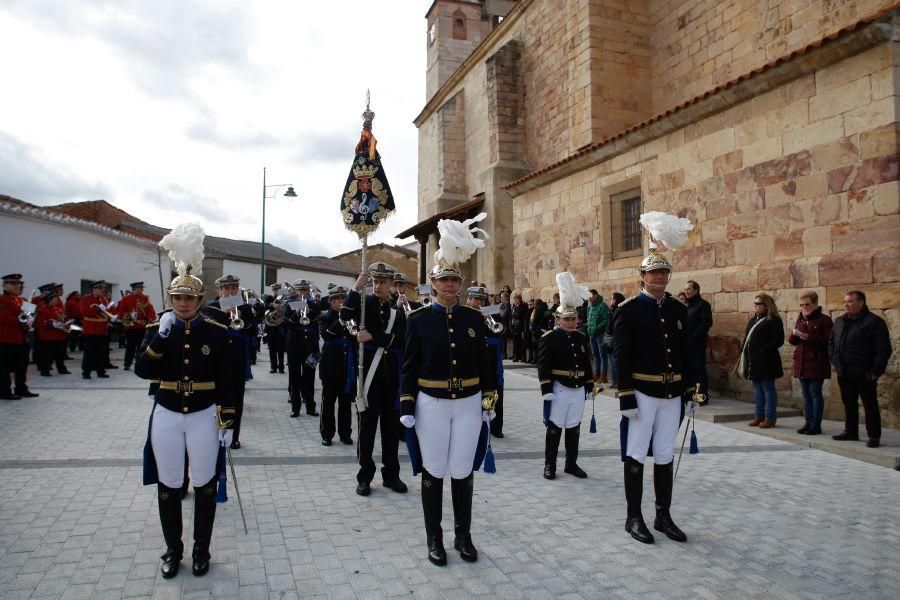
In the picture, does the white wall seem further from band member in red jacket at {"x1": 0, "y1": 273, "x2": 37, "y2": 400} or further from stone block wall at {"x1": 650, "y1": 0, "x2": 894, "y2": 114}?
stone block wall at {"x1": 650, "y1": 0, "x2": 894, "y2": 114}

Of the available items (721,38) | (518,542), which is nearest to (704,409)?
(518,542)

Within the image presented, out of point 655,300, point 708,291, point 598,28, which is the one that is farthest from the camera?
point 598,28

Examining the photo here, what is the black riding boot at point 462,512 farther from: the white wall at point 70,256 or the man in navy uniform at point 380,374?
the white wall at point 70,256

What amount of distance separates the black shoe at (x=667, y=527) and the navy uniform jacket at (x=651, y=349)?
836mm

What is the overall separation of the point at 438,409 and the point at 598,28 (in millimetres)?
16581

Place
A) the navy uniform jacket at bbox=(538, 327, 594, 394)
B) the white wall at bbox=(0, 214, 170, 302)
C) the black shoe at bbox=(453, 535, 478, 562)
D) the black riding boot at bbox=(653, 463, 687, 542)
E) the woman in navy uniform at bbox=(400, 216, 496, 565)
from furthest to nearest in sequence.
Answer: the white wall at bbox=(0, 214, 170, 302) → the navy uniform jacket at bbox=(538, 327, 594, 394) → the black riding boot at bbox=(653, 463, 687, 542) → the woman in navy uniform at bbox=(400, 216, 496, 565) → the black shoe at bbox=(453, 535, 478, 562)

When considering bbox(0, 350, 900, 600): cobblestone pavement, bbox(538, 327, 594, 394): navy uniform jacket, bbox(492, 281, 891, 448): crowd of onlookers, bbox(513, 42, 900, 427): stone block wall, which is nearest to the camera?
bbox(0, 350, 900, 600): cobblestone pavement

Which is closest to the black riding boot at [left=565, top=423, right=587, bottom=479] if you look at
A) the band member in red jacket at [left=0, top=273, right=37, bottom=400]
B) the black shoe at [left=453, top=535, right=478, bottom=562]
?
→ the black shoe at [left=453, top=535, right=478, bottom=562]

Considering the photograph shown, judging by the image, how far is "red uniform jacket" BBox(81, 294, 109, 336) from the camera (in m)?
13.3

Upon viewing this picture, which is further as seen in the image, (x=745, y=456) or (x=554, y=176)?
(x=554, y=176)

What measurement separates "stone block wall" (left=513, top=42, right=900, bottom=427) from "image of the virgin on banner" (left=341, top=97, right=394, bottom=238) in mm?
6133

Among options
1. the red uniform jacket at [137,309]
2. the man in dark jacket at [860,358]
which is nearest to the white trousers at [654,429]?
the man in dark jacket at [860,358]

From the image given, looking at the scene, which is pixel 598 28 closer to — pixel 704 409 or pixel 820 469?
pixel 704 409

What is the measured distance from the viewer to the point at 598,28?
17.8m
